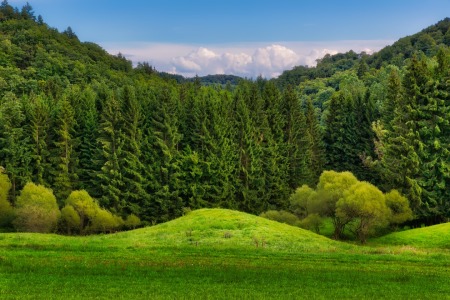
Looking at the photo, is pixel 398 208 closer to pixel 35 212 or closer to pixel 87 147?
pixel 35 212

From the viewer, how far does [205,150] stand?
79.8 metres

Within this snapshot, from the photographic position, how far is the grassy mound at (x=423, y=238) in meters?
46.9

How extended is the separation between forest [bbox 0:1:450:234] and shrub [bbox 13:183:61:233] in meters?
0.23

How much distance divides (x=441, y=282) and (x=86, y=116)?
215ft

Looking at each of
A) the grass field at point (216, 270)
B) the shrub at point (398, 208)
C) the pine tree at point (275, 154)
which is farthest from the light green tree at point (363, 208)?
the pine tree at point (275, 154)

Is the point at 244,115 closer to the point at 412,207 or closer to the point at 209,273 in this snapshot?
the point at 412,207

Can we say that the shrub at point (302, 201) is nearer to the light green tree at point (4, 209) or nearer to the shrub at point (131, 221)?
the shrub at point (131, 221)

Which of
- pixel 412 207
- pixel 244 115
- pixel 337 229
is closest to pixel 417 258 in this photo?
pixel 337 229

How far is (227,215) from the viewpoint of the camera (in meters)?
51.2

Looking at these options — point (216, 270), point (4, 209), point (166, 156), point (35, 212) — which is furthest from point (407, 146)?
point (4, 209)

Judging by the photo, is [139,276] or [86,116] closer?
[139,276]

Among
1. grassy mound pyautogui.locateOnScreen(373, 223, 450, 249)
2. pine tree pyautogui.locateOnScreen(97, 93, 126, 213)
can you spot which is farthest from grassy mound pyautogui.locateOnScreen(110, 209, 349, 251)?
pine tree pyautogui.locateOnScreen(97, 93, 126, 213)

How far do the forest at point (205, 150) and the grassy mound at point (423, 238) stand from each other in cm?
1138

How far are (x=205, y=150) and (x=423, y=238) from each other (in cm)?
4056
